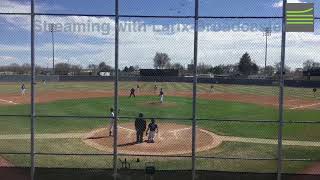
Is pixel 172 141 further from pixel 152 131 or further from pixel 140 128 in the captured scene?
pixel 140 128

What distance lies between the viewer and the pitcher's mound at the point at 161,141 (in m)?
16.9

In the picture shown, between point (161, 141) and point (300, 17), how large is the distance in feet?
31.0

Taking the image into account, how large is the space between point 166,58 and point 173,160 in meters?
4.56

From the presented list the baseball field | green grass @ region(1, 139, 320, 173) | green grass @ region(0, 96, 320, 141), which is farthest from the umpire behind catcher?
green grass @ region(0, 96, 320, 141)

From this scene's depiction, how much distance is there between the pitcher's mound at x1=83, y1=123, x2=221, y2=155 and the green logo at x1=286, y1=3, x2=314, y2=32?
7460mm

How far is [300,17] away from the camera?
10797mm

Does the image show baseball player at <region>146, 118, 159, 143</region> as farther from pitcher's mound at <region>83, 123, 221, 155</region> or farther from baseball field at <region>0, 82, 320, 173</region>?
baseball field at <region>0, 82, 320, 173</region>

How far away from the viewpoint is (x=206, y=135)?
810 inches

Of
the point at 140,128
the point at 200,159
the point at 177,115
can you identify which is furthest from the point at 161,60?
the point at 177,115

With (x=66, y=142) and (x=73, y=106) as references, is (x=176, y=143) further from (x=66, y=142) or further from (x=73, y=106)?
(x=73, y=106)

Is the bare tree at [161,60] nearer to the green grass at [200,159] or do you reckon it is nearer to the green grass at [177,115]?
the green grass at [200,159]

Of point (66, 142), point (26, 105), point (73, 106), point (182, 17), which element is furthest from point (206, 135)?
point (26, 105)

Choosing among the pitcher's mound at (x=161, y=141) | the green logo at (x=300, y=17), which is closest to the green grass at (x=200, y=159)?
the pitcher's mound at (x=161, y=141)

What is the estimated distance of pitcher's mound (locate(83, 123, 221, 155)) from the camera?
1686 centimetres
